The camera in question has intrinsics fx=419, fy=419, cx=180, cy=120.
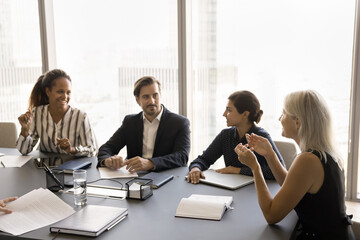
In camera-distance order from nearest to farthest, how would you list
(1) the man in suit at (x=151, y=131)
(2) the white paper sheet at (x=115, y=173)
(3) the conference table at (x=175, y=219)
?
(3) the conference table at (x=175, y=219), (2) the white paper sheet at (x=115, y=173), (1) the man in suit at (x=151, y=131)

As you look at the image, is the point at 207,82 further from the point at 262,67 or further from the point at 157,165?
the point at 157,165

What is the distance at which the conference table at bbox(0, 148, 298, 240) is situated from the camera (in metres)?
1.68

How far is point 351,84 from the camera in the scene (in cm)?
351

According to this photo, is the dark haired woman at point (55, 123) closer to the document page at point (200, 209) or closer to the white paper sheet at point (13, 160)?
the white paper sheet at point (13, 160)

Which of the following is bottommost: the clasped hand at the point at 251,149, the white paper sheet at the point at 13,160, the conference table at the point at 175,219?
the white paper sheet at the point at 13,160

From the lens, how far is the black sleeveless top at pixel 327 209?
180 cm

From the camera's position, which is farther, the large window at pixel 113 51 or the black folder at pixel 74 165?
the large window at pixel 113 51

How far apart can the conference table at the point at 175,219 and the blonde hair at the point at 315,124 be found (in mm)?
329

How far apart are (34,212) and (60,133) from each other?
52.4 inches

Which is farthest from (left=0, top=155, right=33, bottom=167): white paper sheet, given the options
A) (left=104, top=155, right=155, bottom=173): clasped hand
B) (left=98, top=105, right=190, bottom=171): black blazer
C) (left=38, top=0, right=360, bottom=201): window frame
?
(left=38, top=0, right=360, bottom=201): window frame

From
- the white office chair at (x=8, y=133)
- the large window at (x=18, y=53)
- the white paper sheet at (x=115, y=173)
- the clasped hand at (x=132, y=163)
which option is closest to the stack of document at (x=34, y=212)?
the white paper sheet at (x=115, y=173)

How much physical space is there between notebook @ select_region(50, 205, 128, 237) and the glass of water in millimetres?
82

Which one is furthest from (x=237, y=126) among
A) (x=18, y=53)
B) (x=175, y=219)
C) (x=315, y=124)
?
(x=18, y=53)

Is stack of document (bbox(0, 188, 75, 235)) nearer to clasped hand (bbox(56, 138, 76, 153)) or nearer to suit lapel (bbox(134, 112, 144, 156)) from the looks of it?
clasped hand (bbox(56, 138, 76, 153))
